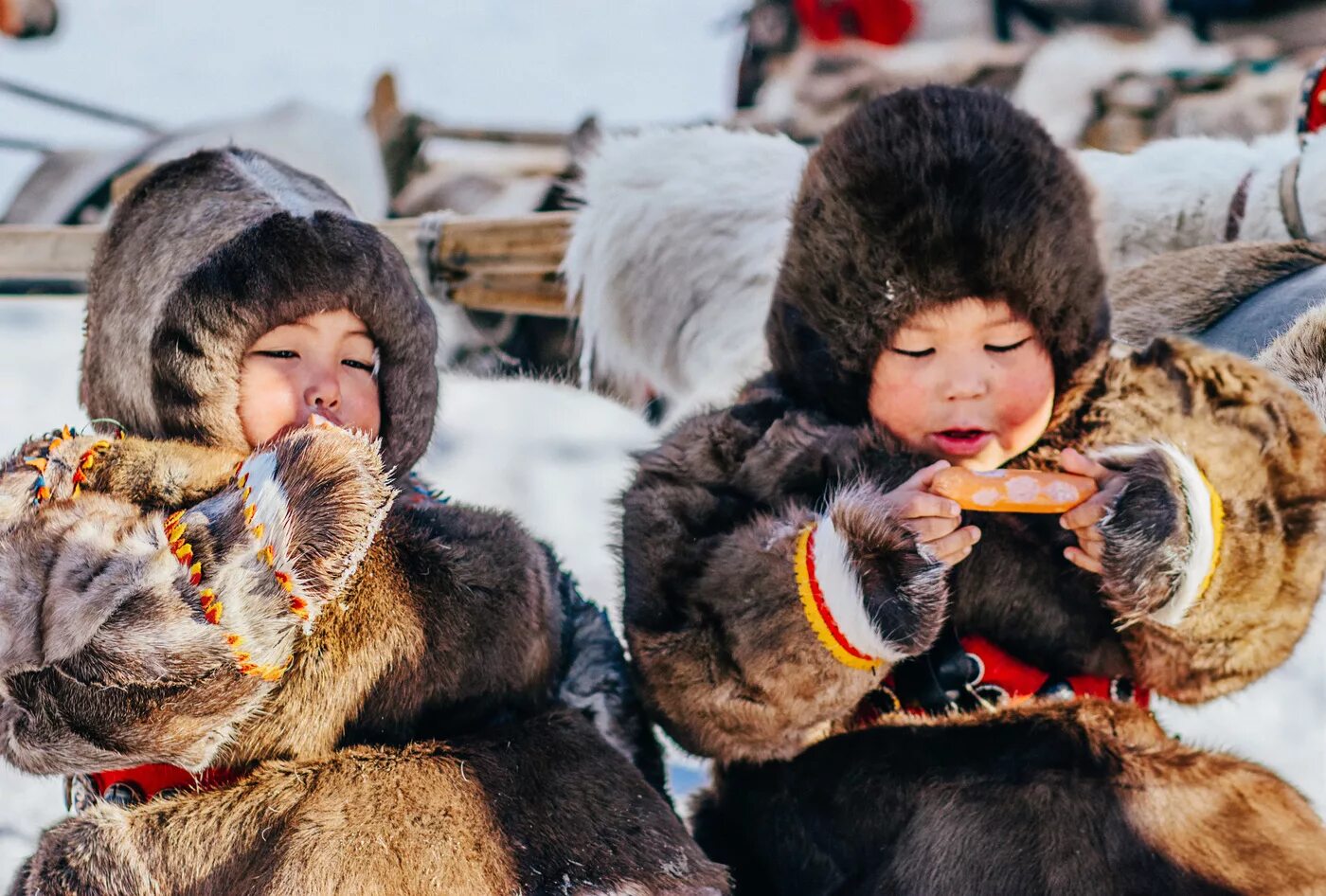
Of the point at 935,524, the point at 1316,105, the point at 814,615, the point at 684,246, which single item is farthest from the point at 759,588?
the point at 1316,105

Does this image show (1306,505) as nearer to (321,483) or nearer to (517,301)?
(321,483)

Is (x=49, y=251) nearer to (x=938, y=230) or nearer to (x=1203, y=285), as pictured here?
(x=938, y=230)

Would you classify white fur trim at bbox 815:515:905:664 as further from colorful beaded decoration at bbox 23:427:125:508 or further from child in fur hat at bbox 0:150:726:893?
colorful beaded decoration at bbox 23:427:125:508

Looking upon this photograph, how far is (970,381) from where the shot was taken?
100 cm

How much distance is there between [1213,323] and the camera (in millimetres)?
1251

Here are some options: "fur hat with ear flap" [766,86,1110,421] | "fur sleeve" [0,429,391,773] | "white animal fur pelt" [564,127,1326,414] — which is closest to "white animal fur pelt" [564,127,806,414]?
"white animal fur pelt" [564,127,1326,414]

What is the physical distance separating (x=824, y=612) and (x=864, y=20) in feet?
12.2

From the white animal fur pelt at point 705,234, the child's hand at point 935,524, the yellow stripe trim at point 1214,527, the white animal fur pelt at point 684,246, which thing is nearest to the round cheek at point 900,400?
the child's hand at point 935,524

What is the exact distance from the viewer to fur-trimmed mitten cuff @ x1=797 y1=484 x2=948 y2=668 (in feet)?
2.98

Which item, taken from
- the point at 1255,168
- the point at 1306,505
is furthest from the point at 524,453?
the point at 1306,505

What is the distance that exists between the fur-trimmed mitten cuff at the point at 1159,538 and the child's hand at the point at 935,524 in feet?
0.39

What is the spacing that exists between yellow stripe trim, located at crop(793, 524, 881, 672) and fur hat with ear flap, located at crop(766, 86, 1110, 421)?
19 cm

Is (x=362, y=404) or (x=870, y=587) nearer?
(x=870, y=587)

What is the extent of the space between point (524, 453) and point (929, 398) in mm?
2109
